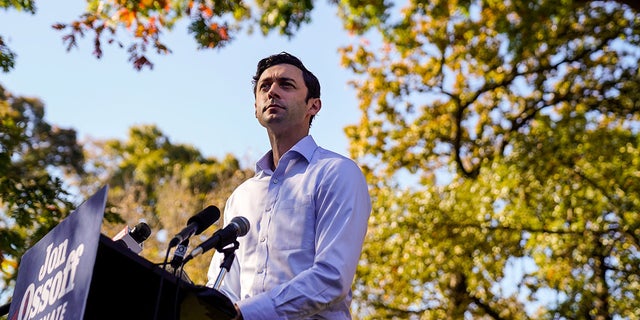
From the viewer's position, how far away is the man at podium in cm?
292

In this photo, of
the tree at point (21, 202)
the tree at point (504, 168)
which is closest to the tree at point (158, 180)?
the tree at point (504, 168)

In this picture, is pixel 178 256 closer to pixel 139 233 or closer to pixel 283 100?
pixel 139 233

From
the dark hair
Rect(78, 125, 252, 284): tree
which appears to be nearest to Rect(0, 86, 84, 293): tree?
the dark hair

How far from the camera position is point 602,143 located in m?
12.6

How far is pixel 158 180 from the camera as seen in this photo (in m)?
32.0

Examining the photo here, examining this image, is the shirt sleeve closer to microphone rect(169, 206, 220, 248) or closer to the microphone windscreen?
microphone rect(169, 206, 220, 248)

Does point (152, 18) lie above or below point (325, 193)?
above

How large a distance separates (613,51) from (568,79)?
38.8 inches

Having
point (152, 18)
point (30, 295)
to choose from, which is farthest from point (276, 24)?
point (30, 295)

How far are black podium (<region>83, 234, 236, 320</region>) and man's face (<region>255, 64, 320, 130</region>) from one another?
1.21m

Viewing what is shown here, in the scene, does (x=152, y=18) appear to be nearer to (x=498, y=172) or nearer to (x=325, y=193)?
(x=325, y=193)

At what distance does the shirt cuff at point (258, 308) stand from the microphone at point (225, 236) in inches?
9.0

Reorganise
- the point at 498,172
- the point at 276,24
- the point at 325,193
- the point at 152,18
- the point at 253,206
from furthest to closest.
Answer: the point at 498,172 < the point at 276,24 < the point at 152,18 < the point at 253,206 < the point at 325,193

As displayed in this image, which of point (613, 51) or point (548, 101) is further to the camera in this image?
point (548, 101)
